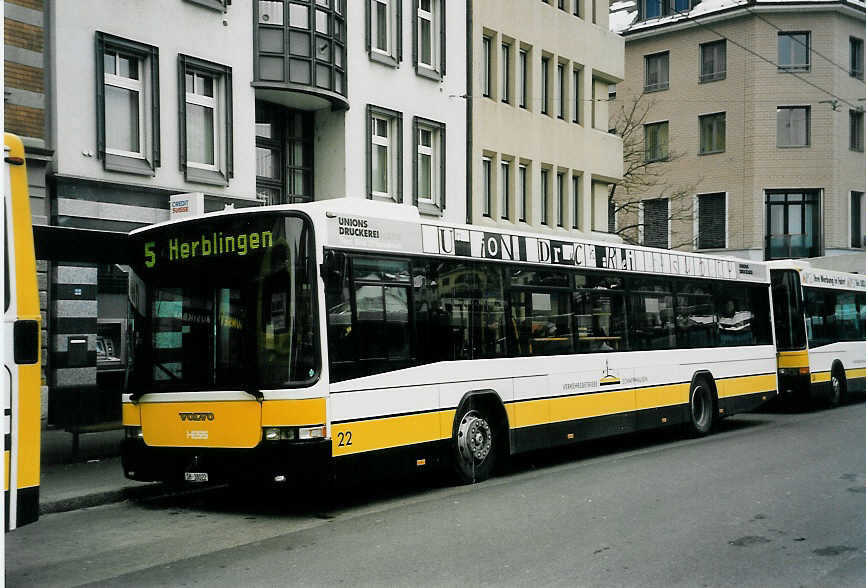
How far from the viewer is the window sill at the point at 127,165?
56.5ft

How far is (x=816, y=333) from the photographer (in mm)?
22703

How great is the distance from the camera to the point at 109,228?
17.2 meters

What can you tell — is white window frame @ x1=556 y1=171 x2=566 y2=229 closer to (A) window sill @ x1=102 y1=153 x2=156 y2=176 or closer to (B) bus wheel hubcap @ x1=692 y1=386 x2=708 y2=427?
(B) bus wheel hubcap @ x1=692 y1=386 x2=708 y2=427

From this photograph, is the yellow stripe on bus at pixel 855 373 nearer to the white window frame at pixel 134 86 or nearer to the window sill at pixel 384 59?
the window sill at pixel 384 59

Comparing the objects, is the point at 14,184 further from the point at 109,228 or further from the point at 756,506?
the point at 109,228

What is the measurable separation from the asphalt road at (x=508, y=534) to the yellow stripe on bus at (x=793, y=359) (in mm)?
9174

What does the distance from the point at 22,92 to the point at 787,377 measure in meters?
15.5

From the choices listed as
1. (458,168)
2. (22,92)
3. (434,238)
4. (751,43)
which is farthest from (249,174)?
(751,43)

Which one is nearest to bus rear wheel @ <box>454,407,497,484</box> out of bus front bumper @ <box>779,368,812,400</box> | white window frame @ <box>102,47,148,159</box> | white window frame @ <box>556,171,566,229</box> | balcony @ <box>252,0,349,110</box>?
white window frame @ <box>102,47,148,159</box>

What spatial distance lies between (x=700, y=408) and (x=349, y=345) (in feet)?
28.6

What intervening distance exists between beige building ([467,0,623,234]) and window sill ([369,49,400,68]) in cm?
311

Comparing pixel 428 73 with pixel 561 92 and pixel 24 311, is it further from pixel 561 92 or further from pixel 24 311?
pixel 24 311

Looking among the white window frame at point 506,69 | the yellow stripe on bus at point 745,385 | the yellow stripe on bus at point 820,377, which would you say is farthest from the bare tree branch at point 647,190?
Answer: the yellow stripe on bus at point 745,385

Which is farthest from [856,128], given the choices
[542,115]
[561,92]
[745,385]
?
[745,385]
